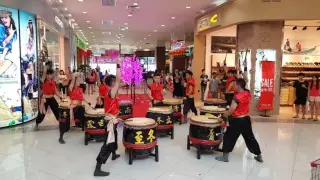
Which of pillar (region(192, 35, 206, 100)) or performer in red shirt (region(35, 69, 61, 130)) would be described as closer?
performer in red shirt (region(35, 69, 61, 130))

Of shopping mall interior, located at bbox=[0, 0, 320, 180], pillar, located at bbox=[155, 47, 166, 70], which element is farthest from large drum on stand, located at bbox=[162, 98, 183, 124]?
pillar, located at bbox=[155, 47, 166, 70]

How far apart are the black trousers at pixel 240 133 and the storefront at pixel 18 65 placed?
5423 mm

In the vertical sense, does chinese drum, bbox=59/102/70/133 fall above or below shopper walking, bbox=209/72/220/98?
below

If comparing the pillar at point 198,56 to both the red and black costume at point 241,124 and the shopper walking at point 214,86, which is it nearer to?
the shopper walking at point 214,86

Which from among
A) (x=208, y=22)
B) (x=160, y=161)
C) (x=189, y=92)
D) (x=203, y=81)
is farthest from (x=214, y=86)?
(x=160, y=161)

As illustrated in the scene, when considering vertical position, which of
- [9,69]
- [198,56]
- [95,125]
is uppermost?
[198,56]

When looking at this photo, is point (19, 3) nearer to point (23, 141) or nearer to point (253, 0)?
point (23, 141)

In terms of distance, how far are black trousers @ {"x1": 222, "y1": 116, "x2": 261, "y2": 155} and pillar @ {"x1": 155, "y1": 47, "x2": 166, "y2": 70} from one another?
21.9m

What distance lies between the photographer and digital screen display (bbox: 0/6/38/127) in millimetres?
6242

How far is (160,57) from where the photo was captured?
26.0 metres

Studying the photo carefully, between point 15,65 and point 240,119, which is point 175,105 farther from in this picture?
point 15,65

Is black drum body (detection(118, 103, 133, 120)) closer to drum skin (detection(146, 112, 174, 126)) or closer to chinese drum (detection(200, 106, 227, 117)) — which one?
drum skin (detection(146, 112, 174, 126))

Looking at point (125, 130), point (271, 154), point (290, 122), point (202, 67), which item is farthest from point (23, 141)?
point (202, 67)

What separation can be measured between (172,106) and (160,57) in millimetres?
19965
